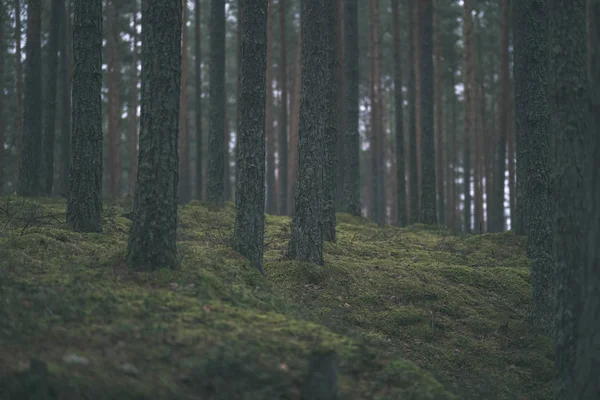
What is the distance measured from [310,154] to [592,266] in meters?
5.96

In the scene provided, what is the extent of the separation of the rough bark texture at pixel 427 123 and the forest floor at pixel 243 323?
7.93m

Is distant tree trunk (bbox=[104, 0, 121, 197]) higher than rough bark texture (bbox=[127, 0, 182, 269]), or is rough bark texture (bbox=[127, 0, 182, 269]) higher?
distant tree trunk (bbox=[104, 0, 121, 197])

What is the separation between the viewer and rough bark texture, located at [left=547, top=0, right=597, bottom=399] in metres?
6.51

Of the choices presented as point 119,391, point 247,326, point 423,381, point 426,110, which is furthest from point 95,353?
point 426,110

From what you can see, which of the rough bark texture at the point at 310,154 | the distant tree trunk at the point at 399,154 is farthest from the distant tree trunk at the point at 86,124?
the distant tree trunk at the point at 399,154

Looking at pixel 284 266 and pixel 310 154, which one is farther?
pixel 310 154

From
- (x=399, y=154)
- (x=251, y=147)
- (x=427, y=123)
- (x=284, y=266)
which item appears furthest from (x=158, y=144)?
(x=399, y=154)

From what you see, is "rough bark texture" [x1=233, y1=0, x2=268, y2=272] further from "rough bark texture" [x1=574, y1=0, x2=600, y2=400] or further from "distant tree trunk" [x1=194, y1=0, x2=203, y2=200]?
"distant tree trunk" [x1=194, y1=0, x2=203, y2=200]

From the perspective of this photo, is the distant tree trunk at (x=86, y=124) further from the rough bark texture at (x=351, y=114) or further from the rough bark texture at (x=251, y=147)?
the rough bark texture at (x=351, y=114)

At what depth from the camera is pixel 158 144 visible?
24.7ft

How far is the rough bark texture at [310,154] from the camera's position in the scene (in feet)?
35.8

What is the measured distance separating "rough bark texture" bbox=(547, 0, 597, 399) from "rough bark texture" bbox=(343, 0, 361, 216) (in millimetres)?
11769

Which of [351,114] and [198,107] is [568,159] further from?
[198,107]

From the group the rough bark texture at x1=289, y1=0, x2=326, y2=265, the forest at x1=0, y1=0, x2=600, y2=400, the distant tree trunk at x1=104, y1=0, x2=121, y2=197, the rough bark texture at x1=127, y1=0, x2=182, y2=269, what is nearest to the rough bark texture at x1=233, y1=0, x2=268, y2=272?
the forest at x1=0, y1=0, x2=600, y2=400
